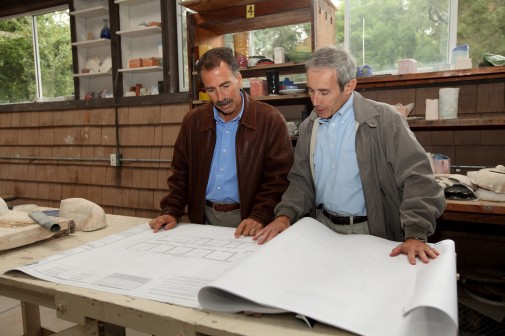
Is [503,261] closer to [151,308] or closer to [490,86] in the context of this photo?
[490,86]

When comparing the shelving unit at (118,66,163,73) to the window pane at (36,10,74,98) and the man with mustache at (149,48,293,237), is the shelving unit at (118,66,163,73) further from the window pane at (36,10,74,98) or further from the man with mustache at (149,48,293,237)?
the man with mustache at (149,48,293,237)

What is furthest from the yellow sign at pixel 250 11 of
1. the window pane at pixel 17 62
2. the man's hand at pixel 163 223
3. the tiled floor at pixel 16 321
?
the window pane at pixel 17 62

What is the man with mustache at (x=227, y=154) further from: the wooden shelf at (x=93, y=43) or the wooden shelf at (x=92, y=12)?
the wooden shelf at (x=92, y=12)

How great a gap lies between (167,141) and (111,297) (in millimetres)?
3384

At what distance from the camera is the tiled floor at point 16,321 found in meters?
2.48

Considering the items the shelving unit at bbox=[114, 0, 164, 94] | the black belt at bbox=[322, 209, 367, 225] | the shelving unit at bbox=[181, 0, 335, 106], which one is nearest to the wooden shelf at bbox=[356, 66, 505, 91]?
the shelving unit at bbox=[181, 0, 335, 106]

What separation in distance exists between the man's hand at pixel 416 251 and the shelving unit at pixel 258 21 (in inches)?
82.9

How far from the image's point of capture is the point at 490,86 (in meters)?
2.79

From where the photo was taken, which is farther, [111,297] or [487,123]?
[487,123]

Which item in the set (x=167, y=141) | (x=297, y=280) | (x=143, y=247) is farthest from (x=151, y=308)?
(x=167, y=141)

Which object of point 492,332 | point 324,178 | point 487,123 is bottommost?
point 492,332

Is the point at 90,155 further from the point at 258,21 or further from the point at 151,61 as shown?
the point at 258,21

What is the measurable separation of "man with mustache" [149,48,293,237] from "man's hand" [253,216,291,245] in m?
0.38

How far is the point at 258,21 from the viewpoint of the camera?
11.2 ft
